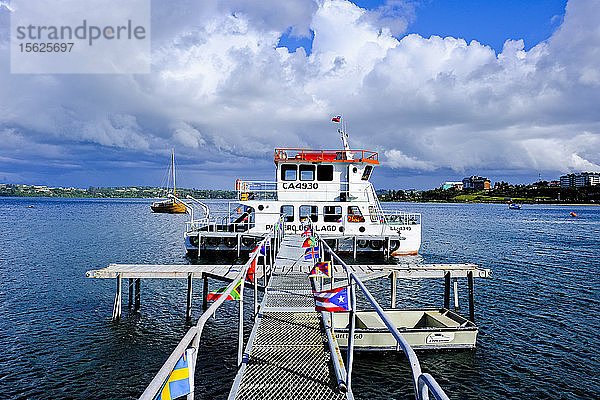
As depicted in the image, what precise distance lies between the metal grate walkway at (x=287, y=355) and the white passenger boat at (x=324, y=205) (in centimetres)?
1649

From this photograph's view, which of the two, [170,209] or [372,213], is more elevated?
[372,213]

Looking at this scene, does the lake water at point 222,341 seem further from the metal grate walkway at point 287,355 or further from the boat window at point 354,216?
the boat window at point 354,216

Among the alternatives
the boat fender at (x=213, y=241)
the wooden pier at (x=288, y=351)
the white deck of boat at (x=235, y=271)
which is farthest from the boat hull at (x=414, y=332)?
the boat fender at (x=213, y=241)

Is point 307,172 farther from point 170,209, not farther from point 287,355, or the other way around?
point 170,209

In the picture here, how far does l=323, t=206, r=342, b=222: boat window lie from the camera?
28.5 meters

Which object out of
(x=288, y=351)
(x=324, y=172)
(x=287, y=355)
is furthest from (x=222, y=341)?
(x=324, y=172)

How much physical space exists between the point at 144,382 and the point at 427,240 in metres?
39.4

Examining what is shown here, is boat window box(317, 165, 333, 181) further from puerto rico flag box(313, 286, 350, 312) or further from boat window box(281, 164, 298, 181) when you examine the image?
puerto rico flag box(313, 286, 350, 312)

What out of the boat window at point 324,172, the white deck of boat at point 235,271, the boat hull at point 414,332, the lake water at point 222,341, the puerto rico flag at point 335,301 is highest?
the boat window at point 324,172

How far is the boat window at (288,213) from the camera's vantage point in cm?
2811

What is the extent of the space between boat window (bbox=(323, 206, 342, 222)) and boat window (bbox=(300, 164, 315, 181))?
234 cm

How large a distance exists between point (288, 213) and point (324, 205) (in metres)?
2.55

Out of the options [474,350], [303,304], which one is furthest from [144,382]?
[474,350]

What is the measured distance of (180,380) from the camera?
3.69 meters
